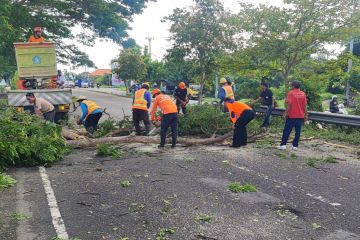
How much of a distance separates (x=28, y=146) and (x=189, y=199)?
3.51m

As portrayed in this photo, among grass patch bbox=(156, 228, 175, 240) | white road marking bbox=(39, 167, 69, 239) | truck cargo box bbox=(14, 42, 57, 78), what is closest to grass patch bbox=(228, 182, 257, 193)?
grass patch bbox=(156, 228, 175, 240)

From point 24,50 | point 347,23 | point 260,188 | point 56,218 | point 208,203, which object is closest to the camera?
point 56,218

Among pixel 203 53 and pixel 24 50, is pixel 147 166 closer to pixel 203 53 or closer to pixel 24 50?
pixel 24 50

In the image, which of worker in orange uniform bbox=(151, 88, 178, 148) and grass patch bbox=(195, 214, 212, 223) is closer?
grass patch bbox=(195, 214, 212, 223)

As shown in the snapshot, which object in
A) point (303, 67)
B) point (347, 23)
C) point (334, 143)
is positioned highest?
point (347, 23)

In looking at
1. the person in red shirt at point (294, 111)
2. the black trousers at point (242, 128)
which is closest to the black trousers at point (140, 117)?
the black trousers at point (242, 128)

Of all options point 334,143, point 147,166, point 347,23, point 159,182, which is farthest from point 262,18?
point 159,182

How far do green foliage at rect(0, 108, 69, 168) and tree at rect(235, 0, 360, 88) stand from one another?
790 cm

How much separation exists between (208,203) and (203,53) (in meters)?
13.9

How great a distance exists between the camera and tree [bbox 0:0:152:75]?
1762 centimetres

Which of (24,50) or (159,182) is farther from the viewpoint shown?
(24,50)

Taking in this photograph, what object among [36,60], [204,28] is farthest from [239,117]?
[204,28]

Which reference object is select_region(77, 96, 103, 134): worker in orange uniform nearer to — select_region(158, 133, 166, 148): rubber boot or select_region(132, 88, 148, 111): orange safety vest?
select_region(132, 88, 148, 111): orange safety vest

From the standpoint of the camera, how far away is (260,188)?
565 centimetres
